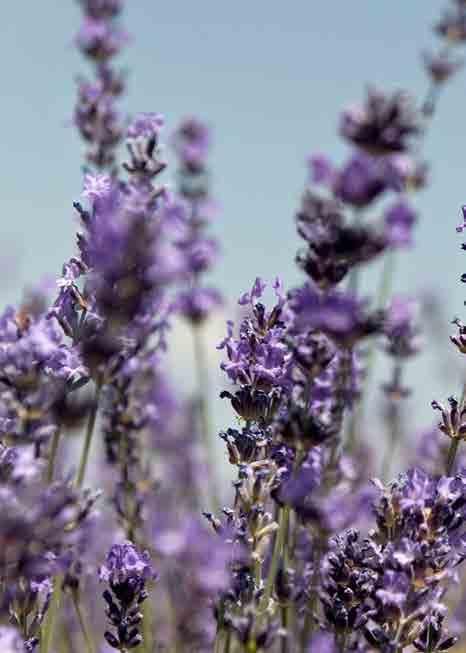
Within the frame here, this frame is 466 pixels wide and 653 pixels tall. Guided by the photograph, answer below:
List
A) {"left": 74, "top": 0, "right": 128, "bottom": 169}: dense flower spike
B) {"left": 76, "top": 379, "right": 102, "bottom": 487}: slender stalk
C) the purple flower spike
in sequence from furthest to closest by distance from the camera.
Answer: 1. {"left": 74, "top": 0, "right": 128, "bottom": 169}: dense flower spike
2. {"left": 76, "top": 379, "right": 102, "bottom": 487}: slender stalk
3. the purple flower spike

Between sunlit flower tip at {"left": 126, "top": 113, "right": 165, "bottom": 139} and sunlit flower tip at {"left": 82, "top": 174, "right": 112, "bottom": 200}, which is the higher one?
sunlit flower tip at {"left": 126, "top": 113, "right": 165, "bottom": 139}

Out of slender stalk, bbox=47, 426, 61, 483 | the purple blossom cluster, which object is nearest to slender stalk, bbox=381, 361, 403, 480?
the purple blossom cluster

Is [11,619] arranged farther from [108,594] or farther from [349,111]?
[349,111]

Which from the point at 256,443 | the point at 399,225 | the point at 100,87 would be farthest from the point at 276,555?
the point at 100,87

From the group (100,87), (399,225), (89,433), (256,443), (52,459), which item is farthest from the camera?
(100,87)

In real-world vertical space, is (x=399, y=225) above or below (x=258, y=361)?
below

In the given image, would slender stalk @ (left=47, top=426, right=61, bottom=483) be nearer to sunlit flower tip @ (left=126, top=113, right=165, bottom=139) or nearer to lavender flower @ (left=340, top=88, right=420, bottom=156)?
lavender flower @ (left=340, top=88, right=420, bottom=156)

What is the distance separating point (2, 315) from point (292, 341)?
0.58m

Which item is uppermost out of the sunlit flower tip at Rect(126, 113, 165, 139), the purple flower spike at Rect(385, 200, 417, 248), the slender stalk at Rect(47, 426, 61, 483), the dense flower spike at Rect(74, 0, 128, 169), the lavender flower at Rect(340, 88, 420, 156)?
the dense flower spike at Rect(74, 0, 128, 169)

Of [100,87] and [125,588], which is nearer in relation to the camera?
[125,588]

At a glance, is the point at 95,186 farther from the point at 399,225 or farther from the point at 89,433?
the point at 399,225

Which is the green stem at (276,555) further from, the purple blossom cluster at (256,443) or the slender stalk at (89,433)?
the slender stalk at (89,433)

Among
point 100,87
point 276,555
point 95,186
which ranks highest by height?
point 100,87

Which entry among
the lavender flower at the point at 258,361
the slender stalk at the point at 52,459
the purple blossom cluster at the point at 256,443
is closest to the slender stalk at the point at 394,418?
the purple blossom cluster at the point at 256,443
